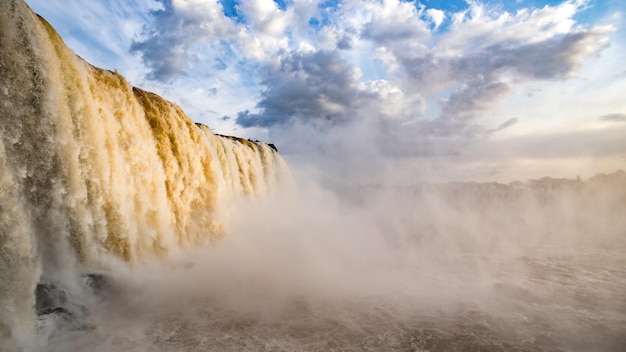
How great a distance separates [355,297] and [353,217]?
17.8 metres

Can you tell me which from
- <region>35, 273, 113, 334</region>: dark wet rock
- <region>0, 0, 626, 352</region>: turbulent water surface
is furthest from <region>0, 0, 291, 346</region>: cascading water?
<region>35, 273, 113, 334</region>: dark wet rock

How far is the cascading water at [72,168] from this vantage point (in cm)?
506

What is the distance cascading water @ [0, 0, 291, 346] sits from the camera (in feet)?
16.6

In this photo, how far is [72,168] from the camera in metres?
6.19

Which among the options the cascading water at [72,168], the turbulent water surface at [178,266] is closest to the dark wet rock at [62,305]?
the turbulent water surface at [178,266]

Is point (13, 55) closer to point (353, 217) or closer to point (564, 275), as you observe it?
point (564, 275)

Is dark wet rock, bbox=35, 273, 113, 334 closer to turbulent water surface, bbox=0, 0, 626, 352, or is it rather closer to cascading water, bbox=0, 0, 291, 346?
turbulent water surface, bbox=0, 0, 626, 352

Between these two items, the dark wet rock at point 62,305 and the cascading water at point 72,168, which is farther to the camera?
the dark wet rock at point 62,305

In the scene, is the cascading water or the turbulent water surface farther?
the turbulent water surface

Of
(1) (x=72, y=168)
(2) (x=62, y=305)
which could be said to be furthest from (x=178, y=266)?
(1) (x=72, y=168)

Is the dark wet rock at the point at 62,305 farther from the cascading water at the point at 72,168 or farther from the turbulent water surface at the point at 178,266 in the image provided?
the cascading water at the point at 72,168

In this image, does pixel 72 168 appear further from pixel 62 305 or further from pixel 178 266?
pixel 178 266

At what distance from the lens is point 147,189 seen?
28.6ft

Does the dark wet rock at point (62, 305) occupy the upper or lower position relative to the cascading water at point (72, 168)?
lower
